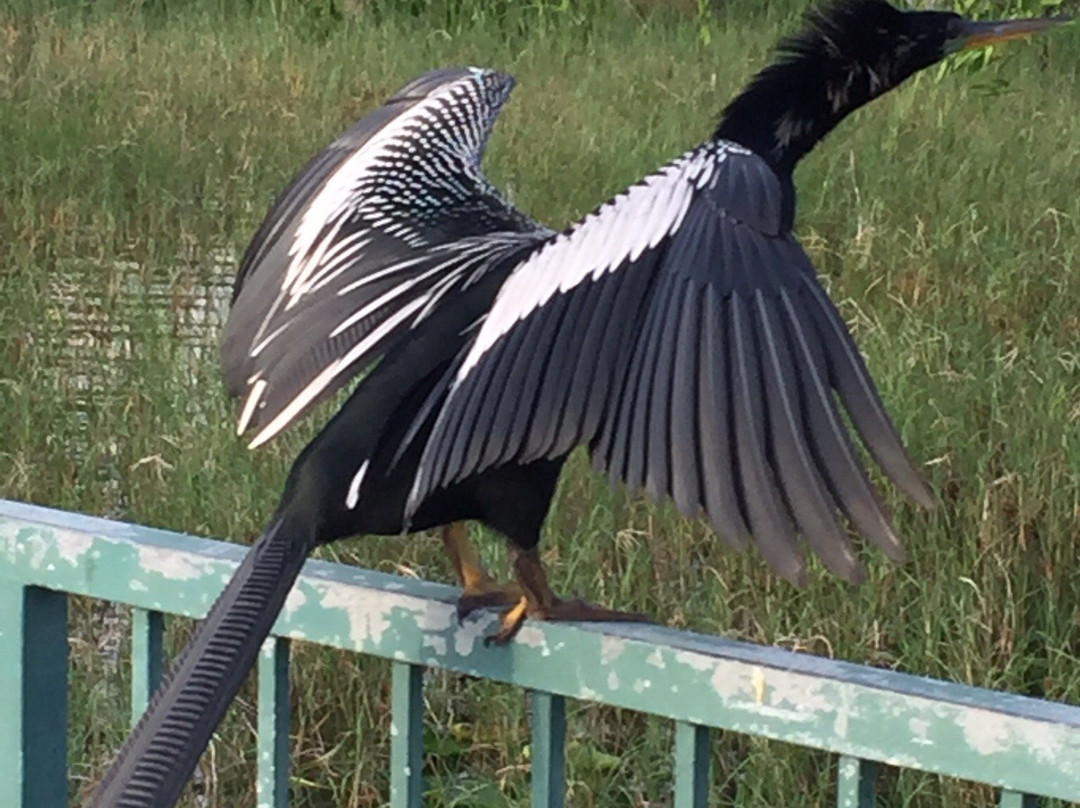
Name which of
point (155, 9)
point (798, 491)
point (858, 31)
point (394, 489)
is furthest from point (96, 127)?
point (798, 491)

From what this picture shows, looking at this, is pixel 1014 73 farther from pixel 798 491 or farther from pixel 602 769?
pixel 798 491

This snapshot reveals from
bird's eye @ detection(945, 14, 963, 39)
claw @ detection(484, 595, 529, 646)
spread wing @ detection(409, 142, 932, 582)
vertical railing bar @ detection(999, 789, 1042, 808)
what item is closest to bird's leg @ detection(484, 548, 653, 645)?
claw @ detection(484, 595, 529, 646)

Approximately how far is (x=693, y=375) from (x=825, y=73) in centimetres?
89

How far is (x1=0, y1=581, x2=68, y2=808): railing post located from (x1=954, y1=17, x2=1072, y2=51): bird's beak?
1.38m

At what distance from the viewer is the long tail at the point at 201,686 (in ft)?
4.35

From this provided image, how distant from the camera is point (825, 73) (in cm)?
225

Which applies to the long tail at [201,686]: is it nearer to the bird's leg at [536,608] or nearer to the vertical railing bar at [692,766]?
the bird's leg at [536,608]

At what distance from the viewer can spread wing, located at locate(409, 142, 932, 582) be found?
54.7 inches

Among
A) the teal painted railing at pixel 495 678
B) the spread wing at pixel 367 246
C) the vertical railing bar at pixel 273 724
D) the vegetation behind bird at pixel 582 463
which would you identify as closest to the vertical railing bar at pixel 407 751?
the teal painted railing at pixel 495 678

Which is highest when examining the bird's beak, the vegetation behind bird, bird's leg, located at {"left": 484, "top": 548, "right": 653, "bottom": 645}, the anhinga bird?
the bird's beak

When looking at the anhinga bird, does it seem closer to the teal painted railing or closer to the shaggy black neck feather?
the teal painted railing

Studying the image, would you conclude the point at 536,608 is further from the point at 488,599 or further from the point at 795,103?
the point at 795,103

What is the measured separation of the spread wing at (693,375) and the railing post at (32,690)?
408 millimetres

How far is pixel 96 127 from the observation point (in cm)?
598
